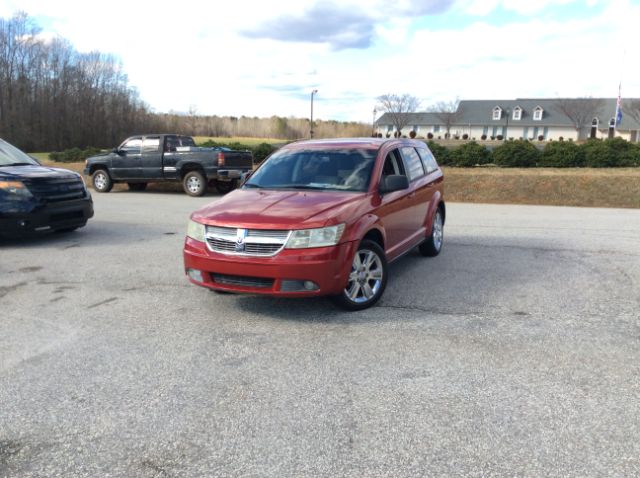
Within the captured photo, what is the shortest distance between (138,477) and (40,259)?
20.3 feet

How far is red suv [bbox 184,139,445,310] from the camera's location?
4961 millimetres

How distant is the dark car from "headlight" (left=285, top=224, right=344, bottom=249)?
5722 millimetres

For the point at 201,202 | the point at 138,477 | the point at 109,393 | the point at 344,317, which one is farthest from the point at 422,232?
the point at 201,202

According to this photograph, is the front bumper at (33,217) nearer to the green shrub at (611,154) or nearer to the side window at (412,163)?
the side window at (412,163)

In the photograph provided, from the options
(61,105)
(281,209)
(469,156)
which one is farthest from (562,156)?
(61,105)

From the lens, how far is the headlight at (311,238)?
16.2 feet

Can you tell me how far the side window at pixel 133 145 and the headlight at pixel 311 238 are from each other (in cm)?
1458

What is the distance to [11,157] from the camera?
9.72m

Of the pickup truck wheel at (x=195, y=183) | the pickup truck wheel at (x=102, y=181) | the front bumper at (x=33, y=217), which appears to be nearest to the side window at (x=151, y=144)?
the pickup truck wheel at (x=195, y=183)

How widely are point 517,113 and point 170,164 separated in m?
73.9

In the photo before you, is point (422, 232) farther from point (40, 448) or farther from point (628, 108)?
point (628, 108)

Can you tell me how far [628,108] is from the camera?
245 feet

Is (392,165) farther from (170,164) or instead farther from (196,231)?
(170,164)

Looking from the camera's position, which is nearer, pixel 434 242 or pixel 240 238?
pixel 240 238
